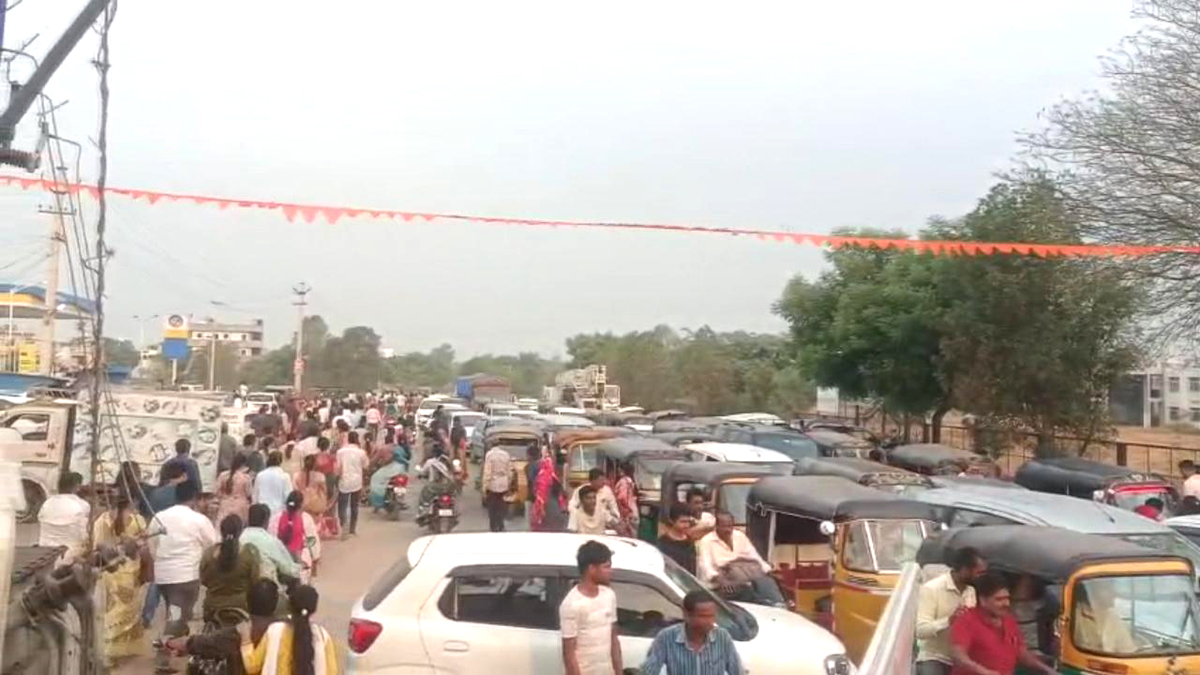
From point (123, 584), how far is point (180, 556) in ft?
2.17

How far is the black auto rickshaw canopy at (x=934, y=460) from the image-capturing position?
20.5 meters

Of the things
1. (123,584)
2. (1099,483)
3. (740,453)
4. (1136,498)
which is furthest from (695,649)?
(1099,483)

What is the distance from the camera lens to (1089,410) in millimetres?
27594

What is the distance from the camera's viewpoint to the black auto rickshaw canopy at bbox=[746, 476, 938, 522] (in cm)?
988

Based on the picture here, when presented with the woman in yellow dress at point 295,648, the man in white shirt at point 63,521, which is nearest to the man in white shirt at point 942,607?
the woman in yellow dress at point 295,648

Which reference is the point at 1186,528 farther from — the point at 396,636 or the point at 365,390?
the point at 365,390

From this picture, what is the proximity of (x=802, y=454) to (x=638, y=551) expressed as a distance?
16.5m

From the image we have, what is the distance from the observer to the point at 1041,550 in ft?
24.4

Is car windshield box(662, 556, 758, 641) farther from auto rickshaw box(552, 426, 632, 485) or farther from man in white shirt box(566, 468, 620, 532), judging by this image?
auto rickshaw box(552, 426, 632, 485)

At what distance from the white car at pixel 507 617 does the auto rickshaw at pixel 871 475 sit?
606 cm

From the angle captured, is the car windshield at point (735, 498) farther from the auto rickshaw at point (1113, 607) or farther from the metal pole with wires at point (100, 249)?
the metal pole with wires at point (100, 249)

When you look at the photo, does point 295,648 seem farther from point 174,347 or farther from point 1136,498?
point 174,347

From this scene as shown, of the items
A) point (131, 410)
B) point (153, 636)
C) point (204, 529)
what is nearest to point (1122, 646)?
point (204, 529)

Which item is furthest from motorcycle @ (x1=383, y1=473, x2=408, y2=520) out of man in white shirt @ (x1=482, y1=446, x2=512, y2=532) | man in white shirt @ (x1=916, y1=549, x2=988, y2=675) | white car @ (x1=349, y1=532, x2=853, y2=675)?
man in white shirt @ (x1=916, y1=549, x2=988, y2=675)
